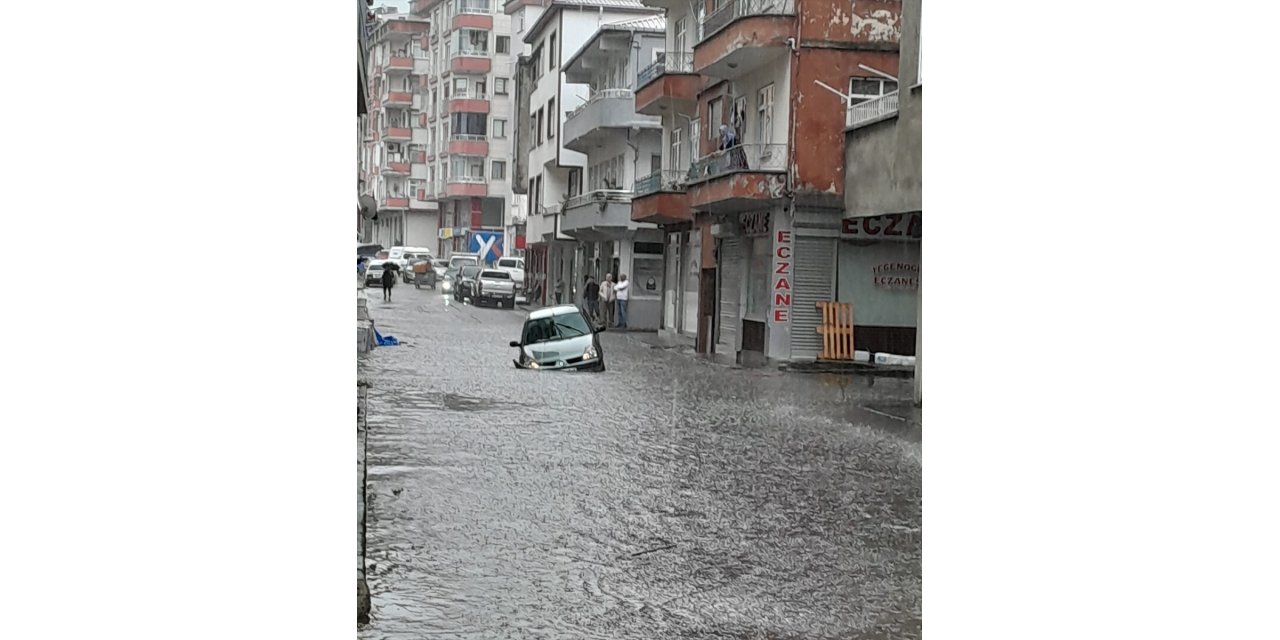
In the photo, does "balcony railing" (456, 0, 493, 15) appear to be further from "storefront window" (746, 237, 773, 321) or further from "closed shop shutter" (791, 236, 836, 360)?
"closed shop shutter" (791, 236, 836, 360)

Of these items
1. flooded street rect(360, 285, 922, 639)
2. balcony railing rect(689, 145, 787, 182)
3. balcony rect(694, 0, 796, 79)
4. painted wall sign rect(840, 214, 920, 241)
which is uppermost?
balcony rect(694, 0, 796, 79)

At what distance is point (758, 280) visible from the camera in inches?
187

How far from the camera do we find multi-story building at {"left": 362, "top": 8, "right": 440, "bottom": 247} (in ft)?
14.3

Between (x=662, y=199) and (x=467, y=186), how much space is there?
0.53 metres

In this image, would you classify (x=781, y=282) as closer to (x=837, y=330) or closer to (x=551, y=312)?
(x=837, y=330)

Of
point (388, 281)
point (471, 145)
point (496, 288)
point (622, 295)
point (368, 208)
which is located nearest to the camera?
point (368, 208)

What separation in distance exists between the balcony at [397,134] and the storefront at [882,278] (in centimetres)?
123

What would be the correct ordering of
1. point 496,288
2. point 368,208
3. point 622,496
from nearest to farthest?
point 368,208, point 496,288, point 622,496

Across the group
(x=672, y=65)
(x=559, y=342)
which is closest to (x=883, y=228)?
(x=672, y=65)

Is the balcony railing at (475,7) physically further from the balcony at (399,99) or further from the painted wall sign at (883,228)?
the painted wall sign at (883,228)

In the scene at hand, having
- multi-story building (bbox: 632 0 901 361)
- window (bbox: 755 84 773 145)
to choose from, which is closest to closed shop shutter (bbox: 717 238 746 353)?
multi-story building (bbox: 632 0 901 361)

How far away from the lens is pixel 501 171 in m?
4.57

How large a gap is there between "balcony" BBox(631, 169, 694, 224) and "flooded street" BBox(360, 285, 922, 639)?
337 mm

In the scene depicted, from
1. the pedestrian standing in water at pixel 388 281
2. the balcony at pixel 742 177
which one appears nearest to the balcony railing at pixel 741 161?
the balcony at pixel 742 177
